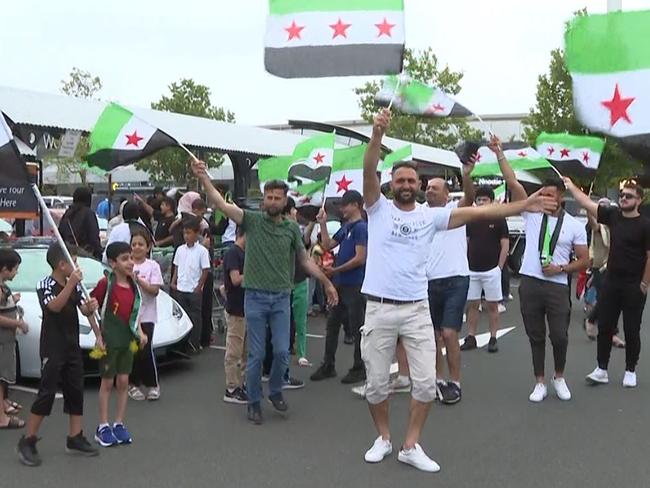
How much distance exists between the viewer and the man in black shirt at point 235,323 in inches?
277

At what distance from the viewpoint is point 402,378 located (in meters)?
7.46

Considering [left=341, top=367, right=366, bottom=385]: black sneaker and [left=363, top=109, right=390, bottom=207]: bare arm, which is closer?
[left=363, top=109, right=390, bottom=207]: bare arm

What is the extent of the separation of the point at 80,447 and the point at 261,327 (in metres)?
1.61

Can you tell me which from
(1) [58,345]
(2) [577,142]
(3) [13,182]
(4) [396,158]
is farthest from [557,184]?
(4) [396,158]

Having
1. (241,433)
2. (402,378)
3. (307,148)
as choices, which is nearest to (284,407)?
(241,433)

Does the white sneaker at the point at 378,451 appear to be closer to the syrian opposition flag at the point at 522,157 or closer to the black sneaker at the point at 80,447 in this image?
the black sneaker at the point at 80,447

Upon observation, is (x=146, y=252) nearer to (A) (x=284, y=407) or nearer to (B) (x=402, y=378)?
(A) (x=284, y=407)

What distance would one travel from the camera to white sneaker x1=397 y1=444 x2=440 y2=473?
513 centimetres

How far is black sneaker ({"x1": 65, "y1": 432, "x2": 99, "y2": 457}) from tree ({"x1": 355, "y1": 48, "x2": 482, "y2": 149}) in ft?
87.5

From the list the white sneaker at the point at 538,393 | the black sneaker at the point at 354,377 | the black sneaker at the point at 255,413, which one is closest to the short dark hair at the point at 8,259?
the black sneaker at the point at 255,413

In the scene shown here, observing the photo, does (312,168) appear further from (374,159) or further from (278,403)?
(374,159)

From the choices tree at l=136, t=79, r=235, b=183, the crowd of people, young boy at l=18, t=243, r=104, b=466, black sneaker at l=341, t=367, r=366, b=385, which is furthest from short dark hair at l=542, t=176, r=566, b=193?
tree at l=136, t=79, r=235, b=183

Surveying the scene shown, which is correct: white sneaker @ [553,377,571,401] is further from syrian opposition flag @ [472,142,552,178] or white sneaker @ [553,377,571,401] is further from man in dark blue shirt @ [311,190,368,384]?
syrian opposition flag @ [472,142,552,178]

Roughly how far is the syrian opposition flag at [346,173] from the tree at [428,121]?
2058 cm
